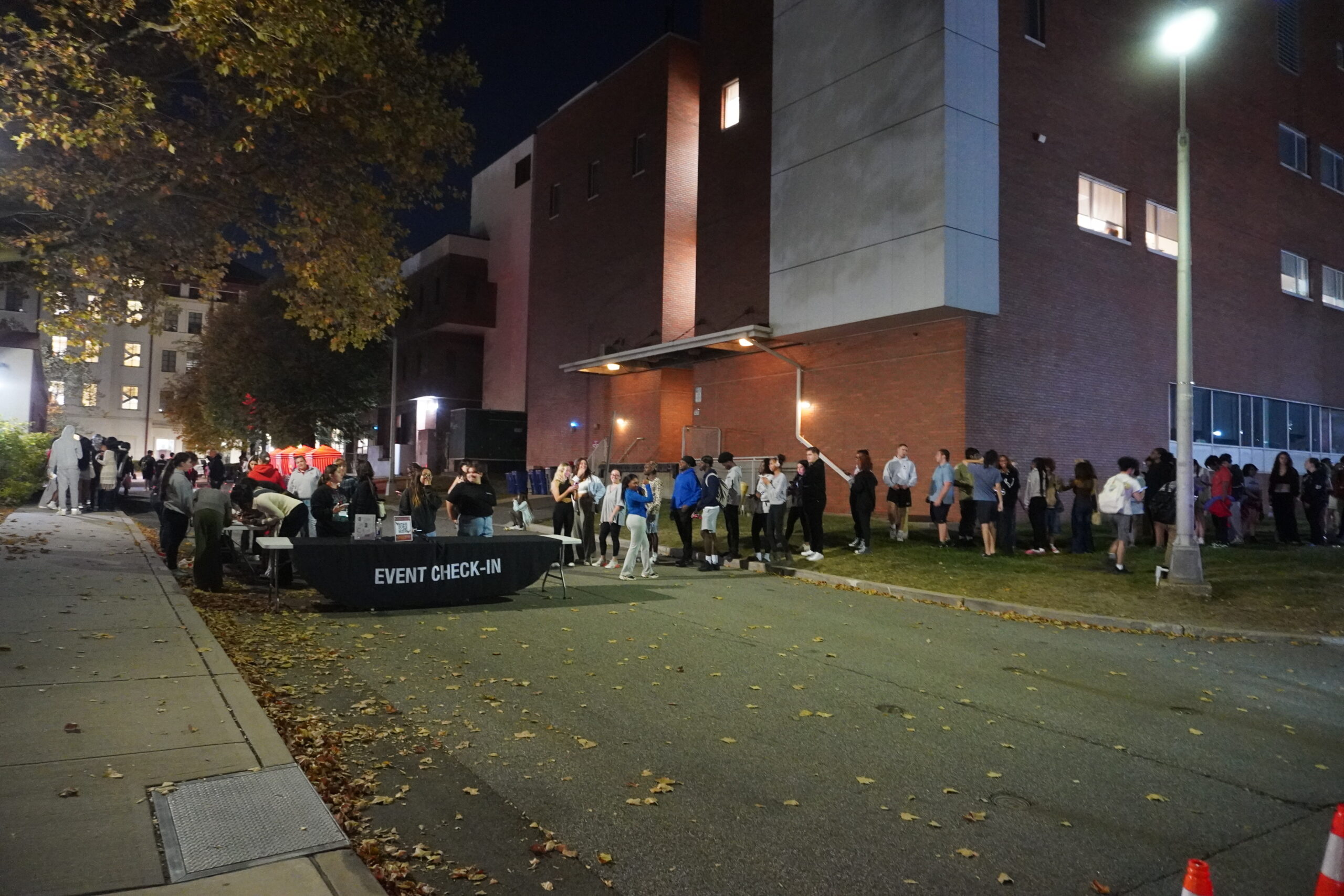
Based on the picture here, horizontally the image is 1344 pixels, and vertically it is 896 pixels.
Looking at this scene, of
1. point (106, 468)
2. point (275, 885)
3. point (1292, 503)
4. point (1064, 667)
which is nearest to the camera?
point (275, 885)

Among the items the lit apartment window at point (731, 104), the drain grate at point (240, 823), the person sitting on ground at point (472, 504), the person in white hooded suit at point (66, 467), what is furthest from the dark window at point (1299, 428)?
the person in white hooded suit at point (66, 467)

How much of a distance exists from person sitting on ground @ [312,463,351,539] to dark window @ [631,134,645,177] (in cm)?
2119

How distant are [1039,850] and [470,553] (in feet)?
26.1

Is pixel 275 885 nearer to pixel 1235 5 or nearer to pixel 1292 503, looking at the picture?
pixel 1292 503

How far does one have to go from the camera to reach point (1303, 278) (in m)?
28.1

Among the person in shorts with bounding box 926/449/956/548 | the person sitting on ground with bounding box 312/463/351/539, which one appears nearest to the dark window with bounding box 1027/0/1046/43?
the person in shorts with bounding box 926/449/956/548

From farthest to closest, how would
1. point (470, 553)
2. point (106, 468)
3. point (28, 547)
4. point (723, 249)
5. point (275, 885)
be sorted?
point (106, 468)
point (723, 249)
point (28, 547)
point (470, 553)
point (275, 885)

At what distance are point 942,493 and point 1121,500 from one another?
3.97 m

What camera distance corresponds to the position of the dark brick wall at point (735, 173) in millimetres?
24688

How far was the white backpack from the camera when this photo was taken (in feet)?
43.3

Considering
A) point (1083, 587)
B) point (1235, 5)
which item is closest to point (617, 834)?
point (1083, 587)

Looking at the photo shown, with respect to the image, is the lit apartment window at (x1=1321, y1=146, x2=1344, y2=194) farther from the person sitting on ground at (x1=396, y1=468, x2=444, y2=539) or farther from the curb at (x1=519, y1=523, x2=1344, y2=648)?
the person sitting on ground at (x1=396, y1=468, x2=444, y2=539)

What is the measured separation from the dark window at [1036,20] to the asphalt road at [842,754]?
56.4 ft

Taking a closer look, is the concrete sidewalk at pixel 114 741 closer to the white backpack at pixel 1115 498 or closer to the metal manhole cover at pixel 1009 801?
the metal manhole cover at pixel 1009 801
